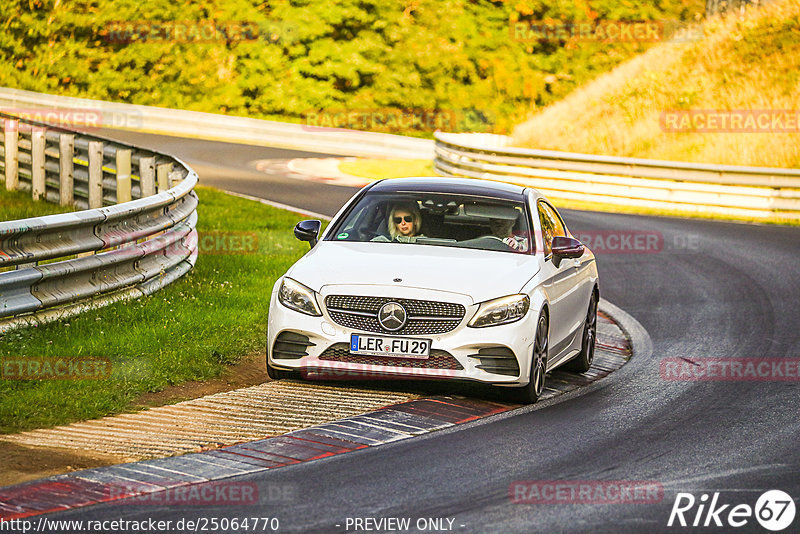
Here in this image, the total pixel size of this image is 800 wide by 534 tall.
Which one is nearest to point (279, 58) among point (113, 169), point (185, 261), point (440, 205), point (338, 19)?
point (338, 19)

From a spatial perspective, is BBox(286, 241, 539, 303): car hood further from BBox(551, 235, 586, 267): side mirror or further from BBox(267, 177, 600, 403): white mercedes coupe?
BBox(551, 235, 586, 267): side mirror

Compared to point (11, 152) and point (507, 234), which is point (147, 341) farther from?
point (11, 152)

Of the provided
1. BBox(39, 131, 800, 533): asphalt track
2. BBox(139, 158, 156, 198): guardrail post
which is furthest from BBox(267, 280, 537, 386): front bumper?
BBox(139, 158, 156, 198): guardrail post

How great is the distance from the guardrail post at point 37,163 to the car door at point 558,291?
11.1 m

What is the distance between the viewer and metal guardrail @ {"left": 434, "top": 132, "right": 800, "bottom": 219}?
81.9 feet

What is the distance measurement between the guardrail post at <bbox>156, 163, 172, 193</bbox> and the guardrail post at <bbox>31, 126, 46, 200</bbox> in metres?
3.74

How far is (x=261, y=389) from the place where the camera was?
30.1 feet

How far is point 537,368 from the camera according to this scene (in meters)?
9.12

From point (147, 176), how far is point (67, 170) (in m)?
2.62

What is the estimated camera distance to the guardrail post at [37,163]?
19.6 meters

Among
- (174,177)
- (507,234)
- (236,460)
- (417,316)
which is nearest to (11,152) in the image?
(174,177)

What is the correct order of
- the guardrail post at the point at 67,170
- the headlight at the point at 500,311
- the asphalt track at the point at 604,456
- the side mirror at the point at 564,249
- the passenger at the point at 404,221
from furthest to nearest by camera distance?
the guardrail post at the point at 67,170
the passenger at the point at 404,221
the side mirror at the point at 564,249
the headlight at the point at 500,311
the asphalt track at the point at 604,456

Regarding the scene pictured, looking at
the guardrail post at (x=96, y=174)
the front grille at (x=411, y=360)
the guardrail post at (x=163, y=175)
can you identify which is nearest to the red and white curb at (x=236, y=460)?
the front grille at (x=411, y=360)

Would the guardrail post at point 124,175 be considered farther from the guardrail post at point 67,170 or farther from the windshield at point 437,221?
the windshield at point 437,221
